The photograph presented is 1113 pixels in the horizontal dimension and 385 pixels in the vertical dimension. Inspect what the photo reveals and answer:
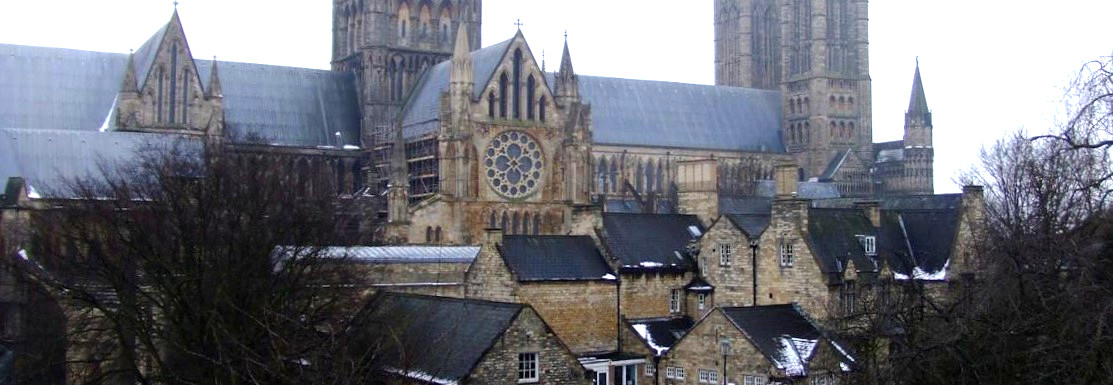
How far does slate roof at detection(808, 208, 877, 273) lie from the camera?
144ft

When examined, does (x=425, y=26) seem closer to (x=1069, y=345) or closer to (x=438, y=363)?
(x=438, y=363)

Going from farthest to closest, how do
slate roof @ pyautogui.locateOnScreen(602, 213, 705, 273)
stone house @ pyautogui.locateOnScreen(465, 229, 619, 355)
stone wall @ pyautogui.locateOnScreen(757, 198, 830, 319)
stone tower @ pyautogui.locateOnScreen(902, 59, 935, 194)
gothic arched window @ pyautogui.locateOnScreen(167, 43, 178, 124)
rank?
stone tower @ pyautogui.locateOnScreen(902, 59, 935, 194), gothic arched window @ pyautogui.locateOnScreen(167, 43, 178, 124), slate roof @ pyautogui.locateOnScreen(602, 213, 705, 273), stone house @ pyautogui.locateOnScreen(465, 229, 619, 355), stone wall @ pyautogui.locateOnScreen(757, 198, 830, 319)

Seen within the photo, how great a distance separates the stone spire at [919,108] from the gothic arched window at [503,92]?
193ft

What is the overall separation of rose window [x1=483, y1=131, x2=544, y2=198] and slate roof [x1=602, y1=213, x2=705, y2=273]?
660 inches

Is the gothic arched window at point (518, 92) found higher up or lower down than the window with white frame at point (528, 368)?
higher up

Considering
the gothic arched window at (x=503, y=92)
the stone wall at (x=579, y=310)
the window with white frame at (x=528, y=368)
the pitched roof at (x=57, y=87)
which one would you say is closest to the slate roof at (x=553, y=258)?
the stone wall at (x=579, y=310)

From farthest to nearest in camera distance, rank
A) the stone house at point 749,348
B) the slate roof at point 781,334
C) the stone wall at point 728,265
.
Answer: the stone wall at point 728,265, the slate roof at point 781,334, the stone house at point 749,348

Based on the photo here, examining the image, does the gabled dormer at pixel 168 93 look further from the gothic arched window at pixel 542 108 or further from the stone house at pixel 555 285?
the stone house at pixel 555 285

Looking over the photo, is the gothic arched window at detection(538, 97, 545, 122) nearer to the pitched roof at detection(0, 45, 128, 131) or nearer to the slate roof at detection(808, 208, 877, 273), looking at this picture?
the slate roof at detection(808, 208, 877, 273)

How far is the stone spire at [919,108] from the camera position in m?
114

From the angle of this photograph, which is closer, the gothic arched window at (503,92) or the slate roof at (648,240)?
the slate roof at (648,240)

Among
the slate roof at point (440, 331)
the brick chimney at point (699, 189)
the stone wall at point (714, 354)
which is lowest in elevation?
the stone wall at point (714, 354)

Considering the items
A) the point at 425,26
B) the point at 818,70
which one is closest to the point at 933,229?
the point at 425,26

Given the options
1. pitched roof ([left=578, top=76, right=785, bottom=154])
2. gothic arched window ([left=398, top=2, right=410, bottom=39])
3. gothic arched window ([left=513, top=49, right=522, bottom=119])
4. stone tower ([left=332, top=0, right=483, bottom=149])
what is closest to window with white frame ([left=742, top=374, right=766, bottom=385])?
gothic arched window ([left=513, top=49, right=522, bottom=119])
